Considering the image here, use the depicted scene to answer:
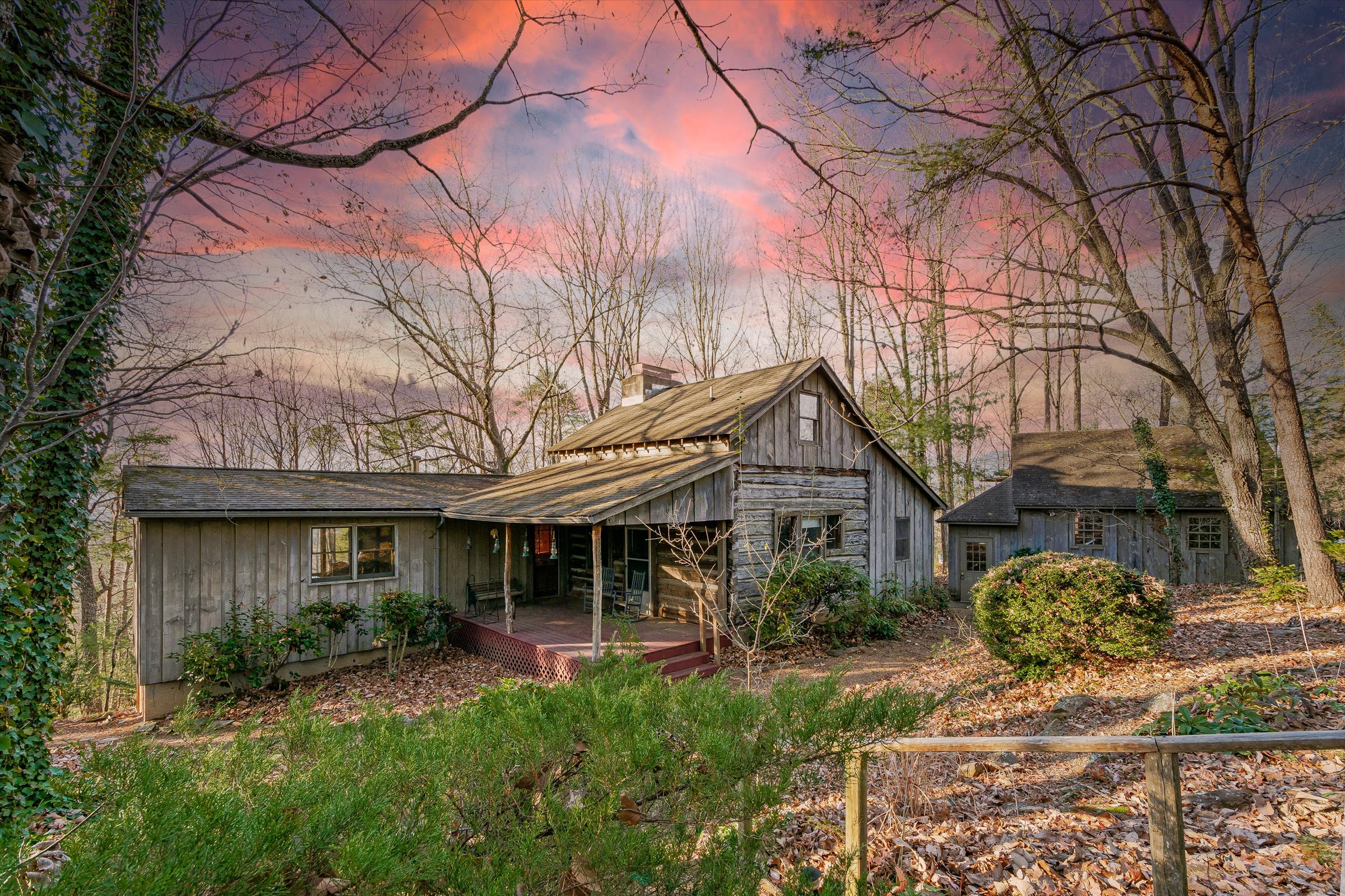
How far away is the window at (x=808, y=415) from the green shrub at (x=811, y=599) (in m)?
3.06

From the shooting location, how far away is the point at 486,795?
2100 mm

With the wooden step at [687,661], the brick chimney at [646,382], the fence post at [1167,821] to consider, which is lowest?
the wooden step at [687,661]

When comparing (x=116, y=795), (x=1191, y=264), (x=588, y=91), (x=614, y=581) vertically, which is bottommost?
(x=614, y=581)

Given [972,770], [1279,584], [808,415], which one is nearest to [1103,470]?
[1279,584]

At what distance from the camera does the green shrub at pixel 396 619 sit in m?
11.3

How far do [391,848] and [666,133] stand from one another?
506cm

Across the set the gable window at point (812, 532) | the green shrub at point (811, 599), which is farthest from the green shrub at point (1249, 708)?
the gable window at point (812, 532)

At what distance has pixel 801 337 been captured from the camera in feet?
81.0

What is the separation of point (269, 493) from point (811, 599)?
11.1m

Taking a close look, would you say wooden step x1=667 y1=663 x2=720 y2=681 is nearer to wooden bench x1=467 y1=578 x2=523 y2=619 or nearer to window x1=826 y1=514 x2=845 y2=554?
wooden bench x1=467 y1=578 x2=523 y2=619

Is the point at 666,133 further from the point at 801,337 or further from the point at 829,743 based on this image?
the point at 801,337

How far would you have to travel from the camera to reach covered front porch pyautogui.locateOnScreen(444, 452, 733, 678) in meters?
9.93

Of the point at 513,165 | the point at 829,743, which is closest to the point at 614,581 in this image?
the point at 513,165

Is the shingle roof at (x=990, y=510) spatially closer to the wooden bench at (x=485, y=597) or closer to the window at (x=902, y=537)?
the window at (x=902, y=537)
